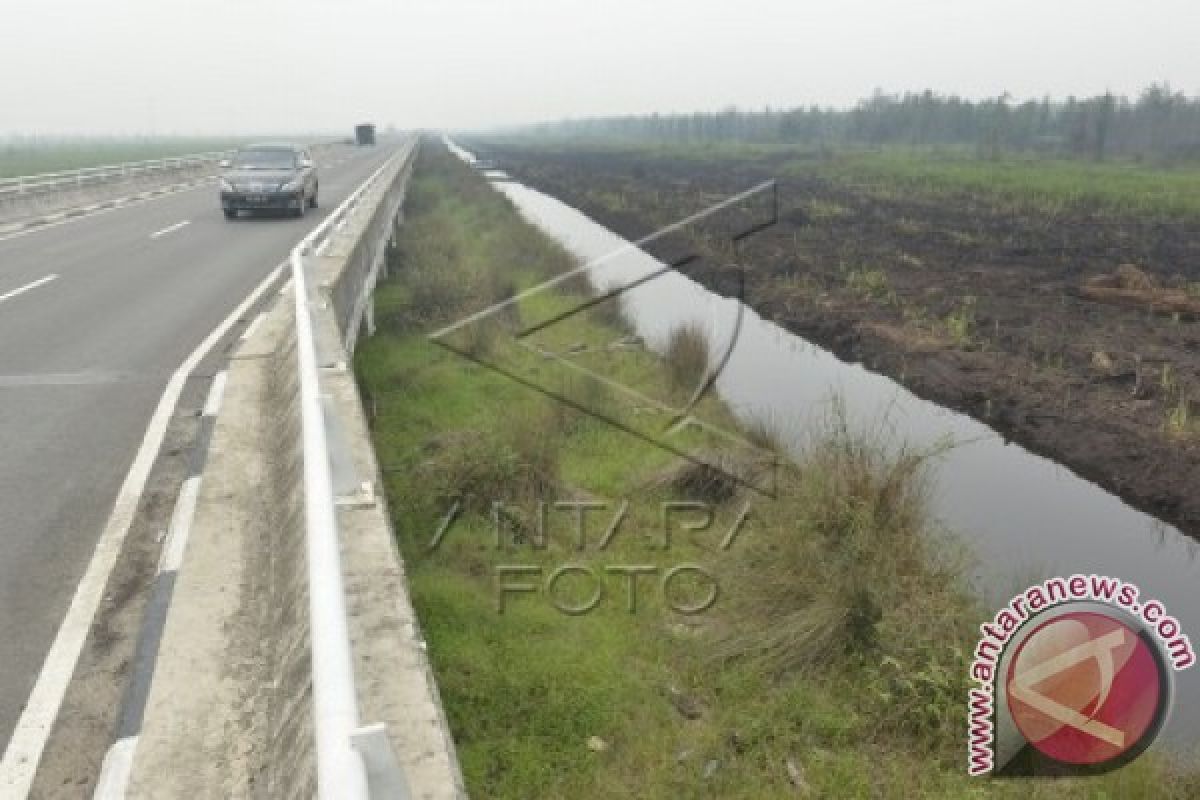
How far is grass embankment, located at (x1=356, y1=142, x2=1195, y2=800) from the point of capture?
4289mm

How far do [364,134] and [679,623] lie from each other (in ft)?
A: 314

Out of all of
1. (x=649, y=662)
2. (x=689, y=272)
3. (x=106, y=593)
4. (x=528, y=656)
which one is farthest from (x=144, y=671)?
(x=689, y=272)

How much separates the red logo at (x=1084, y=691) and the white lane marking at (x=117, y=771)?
12.8 feet

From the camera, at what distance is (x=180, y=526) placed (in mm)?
5066

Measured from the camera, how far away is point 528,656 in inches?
200

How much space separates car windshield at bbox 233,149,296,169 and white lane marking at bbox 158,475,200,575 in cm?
1771

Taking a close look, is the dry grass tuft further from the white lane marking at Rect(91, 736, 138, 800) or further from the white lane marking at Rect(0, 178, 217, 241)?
the white lane marking at Rect(0, 178, 217, 241)

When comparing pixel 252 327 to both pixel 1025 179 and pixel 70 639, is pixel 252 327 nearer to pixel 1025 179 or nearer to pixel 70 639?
pixel 70 639

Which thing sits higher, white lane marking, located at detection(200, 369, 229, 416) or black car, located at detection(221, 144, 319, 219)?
black car, located at detection(221, 144, 319, 219)

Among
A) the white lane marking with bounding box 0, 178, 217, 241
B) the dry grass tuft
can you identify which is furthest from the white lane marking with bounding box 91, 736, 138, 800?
the white lane marking with bounding box 0, 178, 217, 241

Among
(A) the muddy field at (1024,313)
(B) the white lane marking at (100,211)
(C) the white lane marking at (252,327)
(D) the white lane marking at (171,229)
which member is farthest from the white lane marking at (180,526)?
(B) the white lane marking at (100,211)

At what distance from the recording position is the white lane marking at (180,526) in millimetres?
4681

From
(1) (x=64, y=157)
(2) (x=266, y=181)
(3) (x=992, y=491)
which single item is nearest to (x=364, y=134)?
(1) (x=64, y=157)

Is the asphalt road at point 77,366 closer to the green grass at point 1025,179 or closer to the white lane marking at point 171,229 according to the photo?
the white lane marking at point 171,229
